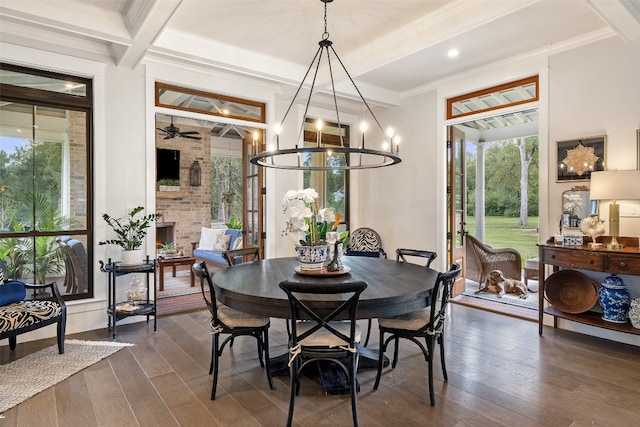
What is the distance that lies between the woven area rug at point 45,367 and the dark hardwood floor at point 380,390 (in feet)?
0.29

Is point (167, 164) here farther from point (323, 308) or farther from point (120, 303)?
point (323, 308)

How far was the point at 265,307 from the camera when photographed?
215 cm

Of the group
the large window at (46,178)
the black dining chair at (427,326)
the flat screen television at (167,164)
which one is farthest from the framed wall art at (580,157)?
the flat screen television at (167,164)

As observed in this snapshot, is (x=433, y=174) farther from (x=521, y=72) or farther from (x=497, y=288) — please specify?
(x=497, y=288)

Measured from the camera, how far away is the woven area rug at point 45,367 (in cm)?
250

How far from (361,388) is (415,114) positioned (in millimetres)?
3761

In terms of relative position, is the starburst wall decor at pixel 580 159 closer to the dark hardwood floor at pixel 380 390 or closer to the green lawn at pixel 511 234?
the dark hardwood floor at pixel 380 390

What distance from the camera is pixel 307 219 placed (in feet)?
8.97

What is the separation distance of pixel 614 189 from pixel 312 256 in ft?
8.28

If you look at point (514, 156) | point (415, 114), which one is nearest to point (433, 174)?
point (415, 114)

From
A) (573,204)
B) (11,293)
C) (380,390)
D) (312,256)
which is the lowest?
(380,390)

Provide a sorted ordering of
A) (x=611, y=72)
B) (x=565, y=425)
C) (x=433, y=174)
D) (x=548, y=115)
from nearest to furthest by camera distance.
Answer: (x=565, y=425), (x=611, y=72), (x=548, y=115), (x=433, y=174)

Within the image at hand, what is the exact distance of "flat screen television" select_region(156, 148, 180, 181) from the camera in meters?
7.58

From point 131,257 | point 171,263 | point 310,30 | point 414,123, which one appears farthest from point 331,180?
point 131,257
